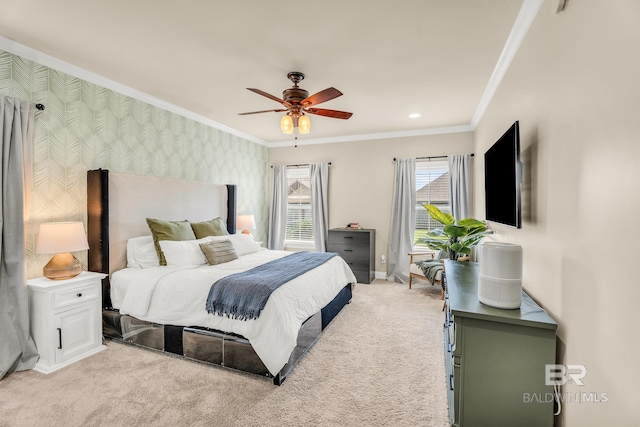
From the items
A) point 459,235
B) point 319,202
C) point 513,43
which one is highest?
point 513,43

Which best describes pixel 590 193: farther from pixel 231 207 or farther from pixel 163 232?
pixel 231 207

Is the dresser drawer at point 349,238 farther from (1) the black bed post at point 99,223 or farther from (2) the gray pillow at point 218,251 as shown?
(1) the black bed post at point 99,223

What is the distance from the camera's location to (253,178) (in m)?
5.94

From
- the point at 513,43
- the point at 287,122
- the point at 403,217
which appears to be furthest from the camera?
the point at 403,217

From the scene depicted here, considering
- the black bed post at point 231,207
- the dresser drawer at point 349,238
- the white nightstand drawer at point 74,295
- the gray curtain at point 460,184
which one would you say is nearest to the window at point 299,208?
the dresser drawer at point 349,238

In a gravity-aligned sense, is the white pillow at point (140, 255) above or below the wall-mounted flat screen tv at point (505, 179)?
below

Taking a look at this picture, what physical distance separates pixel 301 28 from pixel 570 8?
1628 millimetres

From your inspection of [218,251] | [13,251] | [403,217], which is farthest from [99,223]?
[403,217]

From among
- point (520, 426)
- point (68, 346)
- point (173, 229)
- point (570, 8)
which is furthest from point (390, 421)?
point (173, 229)

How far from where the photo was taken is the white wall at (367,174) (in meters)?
5.38

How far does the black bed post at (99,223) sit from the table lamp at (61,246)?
34 cm

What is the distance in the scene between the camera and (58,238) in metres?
2.55

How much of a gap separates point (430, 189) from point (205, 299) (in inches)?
165

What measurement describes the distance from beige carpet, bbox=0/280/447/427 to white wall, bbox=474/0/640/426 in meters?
1.06
